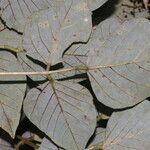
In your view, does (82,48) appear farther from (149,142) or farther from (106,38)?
(149,142)

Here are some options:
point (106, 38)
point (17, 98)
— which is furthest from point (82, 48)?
point (17, 98)

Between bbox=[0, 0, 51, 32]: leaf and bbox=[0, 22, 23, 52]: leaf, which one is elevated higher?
bbox=[0, 0, 51, 32]: leaf

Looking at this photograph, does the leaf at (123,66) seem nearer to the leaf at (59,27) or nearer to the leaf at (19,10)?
the leaf at (59,27)

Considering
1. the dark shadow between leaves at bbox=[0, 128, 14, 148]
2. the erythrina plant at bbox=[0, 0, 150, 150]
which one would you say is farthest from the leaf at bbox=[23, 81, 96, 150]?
the dark shadow between leaves at bbox=[0, 128, 14, 148]

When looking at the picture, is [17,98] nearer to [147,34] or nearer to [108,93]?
[108,93]

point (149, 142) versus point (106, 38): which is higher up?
point (106, 38)

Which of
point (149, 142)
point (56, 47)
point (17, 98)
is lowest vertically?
point (149, 142)

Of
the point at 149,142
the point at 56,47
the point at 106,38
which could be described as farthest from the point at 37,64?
the point at 149,142

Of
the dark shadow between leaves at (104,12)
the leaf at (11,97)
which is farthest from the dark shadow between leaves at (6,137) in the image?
the dark shadow between leaves at (104,12)

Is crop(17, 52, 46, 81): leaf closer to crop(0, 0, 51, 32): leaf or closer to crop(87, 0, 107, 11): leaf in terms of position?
crop(0, 0, 51, 32): leaf
